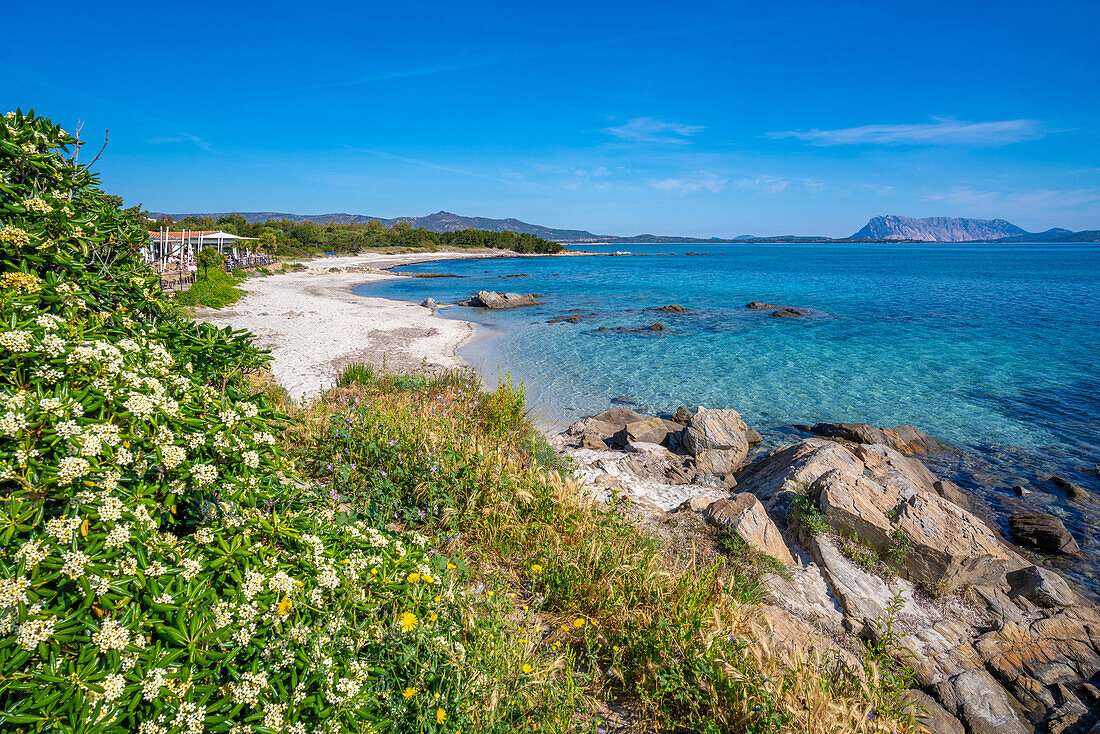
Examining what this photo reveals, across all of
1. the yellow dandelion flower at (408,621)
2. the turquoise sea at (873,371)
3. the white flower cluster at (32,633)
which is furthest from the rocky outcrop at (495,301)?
the white flower cluster at (32,633)

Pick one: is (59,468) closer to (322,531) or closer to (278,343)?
(322,531)

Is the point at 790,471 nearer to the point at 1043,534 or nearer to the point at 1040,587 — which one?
the point at 1040,587

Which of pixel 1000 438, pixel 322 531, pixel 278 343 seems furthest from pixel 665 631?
pixel 278 343

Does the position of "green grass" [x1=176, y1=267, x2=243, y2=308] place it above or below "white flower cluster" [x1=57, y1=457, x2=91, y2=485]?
above

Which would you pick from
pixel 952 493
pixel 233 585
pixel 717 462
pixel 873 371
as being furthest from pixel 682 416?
pixel 233 585

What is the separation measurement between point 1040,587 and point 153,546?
8742 mm

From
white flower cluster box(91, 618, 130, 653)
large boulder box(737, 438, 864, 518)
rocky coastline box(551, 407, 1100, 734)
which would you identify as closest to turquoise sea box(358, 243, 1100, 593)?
rocky coastline box(551, 407, 1100, 734)

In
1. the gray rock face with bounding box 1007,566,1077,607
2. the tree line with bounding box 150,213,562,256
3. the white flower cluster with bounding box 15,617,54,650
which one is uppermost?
the tree line with bounding box 150,213,562,256

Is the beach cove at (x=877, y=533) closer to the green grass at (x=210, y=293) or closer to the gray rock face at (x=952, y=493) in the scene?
the gray rock face at (x=952, y=493)

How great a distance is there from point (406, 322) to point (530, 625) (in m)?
21.9

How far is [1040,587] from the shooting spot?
6070 millimetres

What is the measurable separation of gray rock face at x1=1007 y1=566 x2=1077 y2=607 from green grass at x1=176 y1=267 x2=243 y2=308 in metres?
26.2

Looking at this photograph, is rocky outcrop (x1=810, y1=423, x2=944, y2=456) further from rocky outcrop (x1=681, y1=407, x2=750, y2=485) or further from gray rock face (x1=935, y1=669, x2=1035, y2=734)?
gray rock face (x1=935, y1=669, x2=1035, y2=734)

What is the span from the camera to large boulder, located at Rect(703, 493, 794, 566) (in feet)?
19.3
